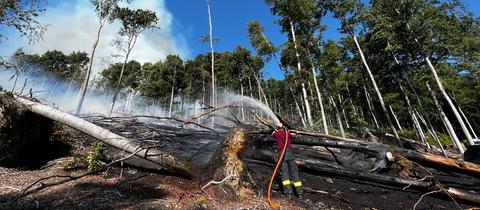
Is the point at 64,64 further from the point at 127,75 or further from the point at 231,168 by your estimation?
the point at 231,168

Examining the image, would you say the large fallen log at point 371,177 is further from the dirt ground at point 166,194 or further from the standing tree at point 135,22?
the standing tree at point 135,22

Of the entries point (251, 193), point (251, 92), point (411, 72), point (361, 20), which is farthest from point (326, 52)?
point (251, 193)

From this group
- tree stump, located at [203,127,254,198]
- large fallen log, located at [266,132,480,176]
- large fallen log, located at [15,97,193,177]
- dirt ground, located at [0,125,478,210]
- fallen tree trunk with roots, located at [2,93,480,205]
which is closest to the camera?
dirt ground, located at [0,125,478,210]

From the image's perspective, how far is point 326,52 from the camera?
2314cm

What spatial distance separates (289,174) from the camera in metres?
5.34

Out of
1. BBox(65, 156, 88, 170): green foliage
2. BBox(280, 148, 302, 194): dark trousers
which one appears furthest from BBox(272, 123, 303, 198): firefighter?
BBox(65, 156, 88, 170): green foliage

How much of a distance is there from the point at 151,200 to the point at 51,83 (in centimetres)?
4933

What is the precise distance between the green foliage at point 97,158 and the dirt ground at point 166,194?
22 cm

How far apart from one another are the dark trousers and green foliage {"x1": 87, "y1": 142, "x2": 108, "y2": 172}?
3756 millimetres

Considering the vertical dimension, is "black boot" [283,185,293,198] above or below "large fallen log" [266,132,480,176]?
below

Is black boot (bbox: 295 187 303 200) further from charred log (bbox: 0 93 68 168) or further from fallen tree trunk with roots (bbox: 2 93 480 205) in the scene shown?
charred log (bbox: 0 93 68 168)

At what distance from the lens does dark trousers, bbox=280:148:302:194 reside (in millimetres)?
5132

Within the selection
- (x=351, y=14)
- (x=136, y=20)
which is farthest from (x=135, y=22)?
(x=351, y=14)

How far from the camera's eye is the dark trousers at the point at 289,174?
16.8 feet
